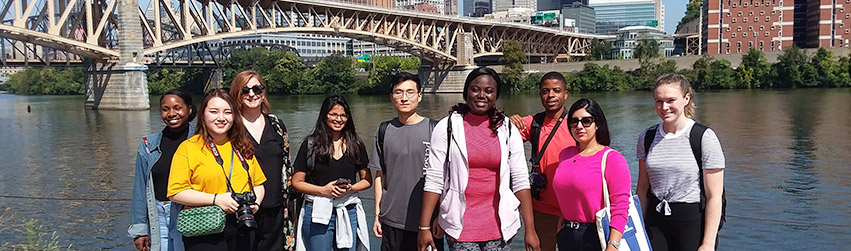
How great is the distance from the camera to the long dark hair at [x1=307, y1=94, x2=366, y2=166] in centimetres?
487

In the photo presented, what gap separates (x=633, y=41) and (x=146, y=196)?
98.8 metres

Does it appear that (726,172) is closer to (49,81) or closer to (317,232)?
(317,232)

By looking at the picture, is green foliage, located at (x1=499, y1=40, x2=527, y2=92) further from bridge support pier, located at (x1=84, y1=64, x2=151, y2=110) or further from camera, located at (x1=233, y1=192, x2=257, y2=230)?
camera, located at (x1=233, y1=192, x2=257, y2=230)

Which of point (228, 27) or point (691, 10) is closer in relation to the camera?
point (228, 27)

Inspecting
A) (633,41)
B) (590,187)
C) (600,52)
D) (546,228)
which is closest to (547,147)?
(546,228)

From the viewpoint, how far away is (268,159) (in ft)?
15.6

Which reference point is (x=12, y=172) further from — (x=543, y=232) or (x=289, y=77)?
(x=289, y=77)

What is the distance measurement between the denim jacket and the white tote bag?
261 centimetres

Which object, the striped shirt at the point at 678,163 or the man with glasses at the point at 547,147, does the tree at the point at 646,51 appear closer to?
the man with glasses at the point at 547,147

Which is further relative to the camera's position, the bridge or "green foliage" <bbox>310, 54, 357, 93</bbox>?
"green foliage" <bbox>310, 54, 357, 93</bbox>

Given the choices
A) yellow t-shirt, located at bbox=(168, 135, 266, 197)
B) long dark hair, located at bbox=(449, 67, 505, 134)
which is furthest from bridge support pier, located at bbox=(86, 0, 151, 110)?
long dark hair, located at bbox=(449, 67, 505, 134)

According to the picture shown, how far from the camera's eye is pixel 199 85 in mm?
78188

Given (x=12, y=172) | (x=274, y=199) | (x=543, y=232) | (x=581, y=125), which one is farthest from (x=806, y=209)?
(x=12, y=172)

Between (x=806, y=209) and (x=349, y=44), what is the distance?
124210 mm
